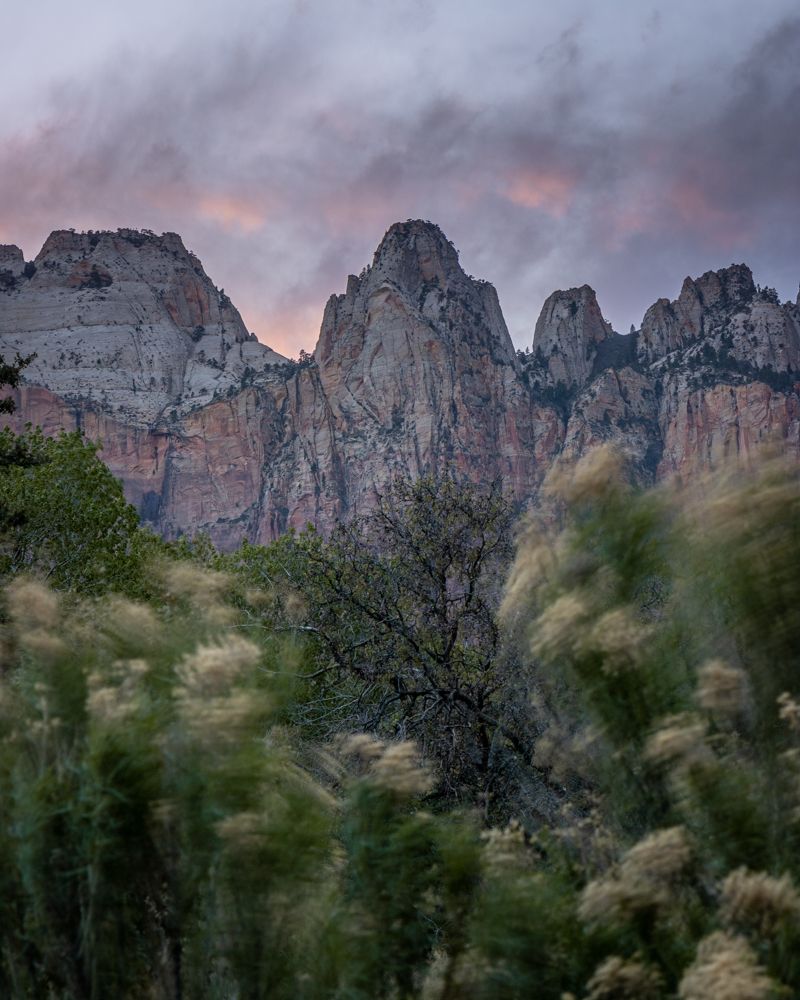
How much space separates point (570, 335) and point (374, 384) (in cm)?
2676

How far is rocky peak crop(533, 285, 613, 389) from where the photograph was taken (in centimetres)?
10281

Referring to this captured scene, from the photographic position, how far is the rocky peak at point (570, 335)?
102812mm

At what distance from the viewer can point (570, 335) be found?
105 meters

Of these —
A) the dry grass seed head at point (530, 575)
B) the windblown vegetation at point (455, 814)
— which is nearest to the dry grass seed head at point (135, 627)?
the windblown vegetation at point (455, 814)

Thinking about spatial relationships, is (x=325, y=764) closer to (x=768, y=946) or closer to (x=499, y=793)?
(x=768, y=946)

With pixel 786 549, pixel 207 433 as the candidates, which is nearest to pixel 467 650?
pixel 786 549

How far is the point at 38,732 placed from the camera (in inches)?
127

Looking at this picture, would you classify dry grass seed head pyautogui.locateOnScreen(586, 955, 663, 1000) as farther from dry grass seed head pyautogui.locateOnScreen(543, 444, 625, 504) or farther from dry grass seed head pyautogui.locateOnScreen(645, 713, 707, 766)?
dry grass seed head pyautogui.locateOnScreen(543, 444, 625, 504)

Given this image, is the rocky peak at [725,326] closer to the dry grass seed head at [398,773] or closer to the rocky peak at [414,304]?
the rocky peak at [414,304]

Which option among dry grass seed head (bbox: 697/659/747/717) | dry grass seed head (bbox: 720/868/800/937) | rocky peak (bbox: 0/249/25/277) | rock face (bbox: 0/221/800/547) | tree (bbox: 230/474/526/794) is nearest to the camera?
dry grass seed head (bbox: 720/868/800/937)

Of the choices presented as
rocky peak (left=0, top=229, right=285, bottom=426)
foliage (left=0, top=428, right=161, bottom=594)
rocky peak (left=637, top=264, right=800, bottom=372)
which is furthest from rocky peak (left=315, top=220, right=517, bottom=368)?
foliage (left=0, top=428, right=161, bottom=594)

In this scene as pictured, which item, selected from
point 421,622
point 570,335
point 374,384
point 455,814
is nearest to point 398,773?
point 455,814

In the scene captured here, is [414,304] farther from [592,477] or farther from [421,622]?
[592,477]

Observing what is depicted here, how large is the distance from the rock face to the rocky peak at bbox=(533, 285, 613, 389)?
0.87 ft
